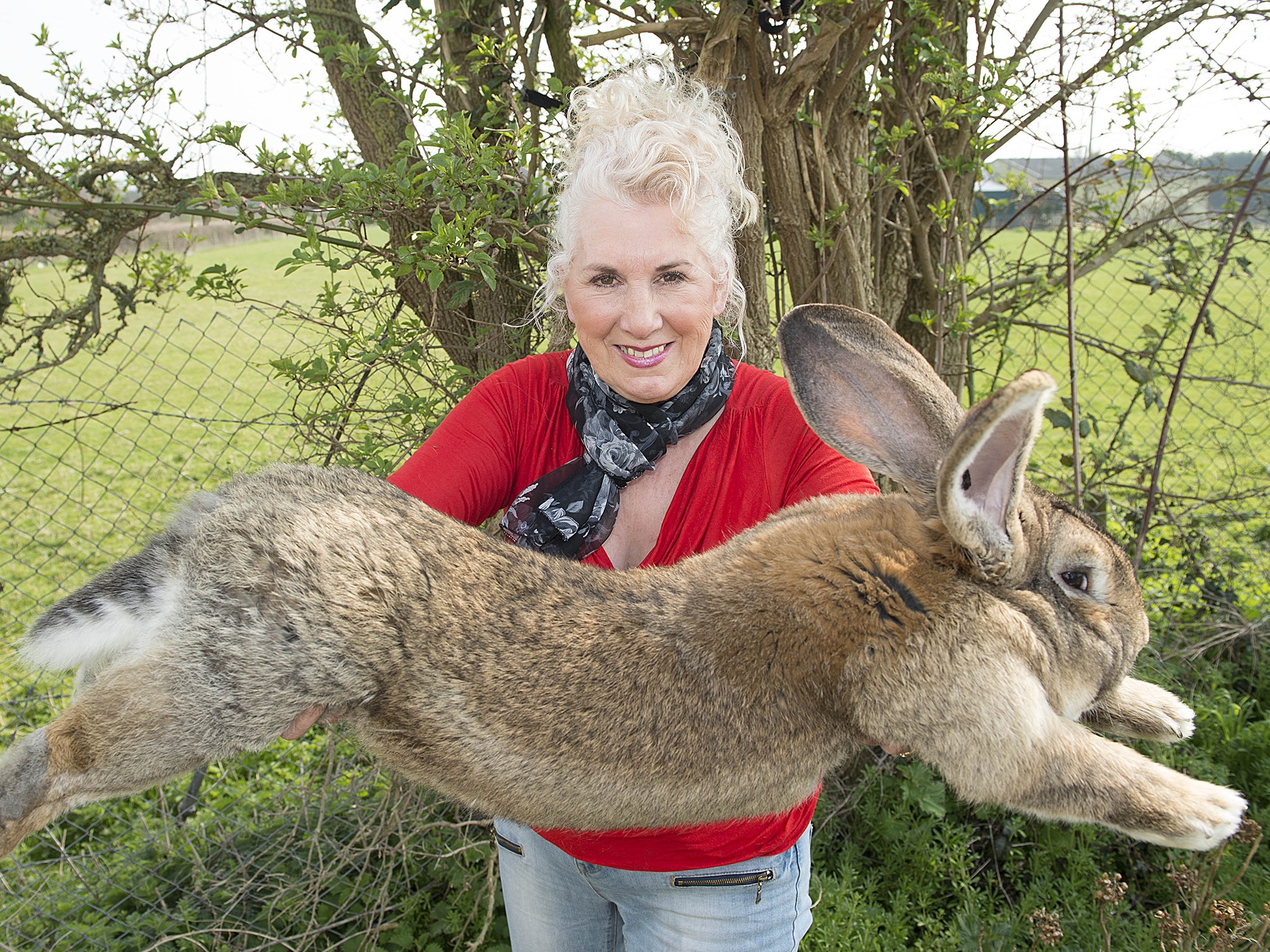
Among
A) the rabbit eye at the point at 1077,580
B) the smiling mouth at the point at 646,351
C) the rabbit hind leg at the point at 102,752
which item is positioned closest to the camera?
the rabbit hind leg at the point at 102,752

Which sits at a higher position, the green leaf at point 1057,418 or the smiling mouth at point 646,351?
the smiling mouth at point 646,351

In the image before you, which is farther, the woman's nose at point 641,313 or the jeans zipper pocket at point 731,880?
the woman's nose at point 641,313

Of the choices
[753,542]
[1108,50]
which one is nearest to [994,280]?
[1108,50]

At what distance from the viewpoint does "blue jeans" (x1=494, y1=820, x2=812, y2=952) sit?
2176mm

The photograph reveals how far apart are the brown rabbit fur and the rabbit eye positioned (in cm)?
2

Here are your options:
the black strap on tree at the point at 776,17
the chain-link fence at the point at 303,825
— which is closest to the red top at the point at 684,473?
the chain-link fence at the point at 303,825

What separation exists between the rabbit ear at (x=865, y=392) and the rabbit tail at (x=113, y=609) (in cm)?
150

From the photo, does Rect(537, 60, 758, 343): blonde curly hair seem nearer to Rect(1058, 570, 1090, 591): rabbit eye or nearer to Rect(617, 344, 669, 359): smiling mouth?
Rect(617, 344, 669, 359): smiling mouth

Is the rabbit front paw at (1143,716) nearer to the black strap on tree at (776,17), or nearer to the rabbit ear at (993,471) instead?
the rabbit ear at (993,471)

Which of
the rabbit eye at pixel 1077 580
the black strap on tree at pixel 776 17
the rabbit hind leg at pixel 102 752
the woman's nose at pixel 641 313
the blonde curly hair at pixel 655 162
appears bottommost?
the rabbit hind leg at pixel 102 752

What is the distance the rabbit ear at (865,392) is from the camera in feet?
6.94

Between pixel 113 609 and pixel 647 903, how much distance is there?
59.6 inches

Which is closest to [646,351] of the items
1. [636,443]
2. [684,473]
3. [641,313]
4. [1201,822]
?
[641,313]

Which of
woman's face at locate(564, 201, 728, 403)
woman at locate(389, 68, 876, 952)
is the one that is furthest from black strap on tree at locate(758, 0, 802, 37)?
woman's face at locate(564, 201, 728, 403)
